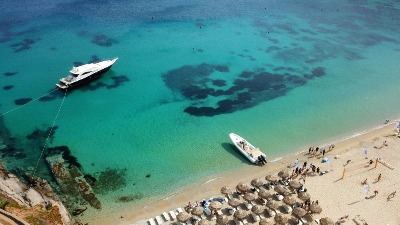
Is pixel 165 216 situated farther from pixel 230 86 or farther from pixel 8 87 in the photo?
pixel 8 87

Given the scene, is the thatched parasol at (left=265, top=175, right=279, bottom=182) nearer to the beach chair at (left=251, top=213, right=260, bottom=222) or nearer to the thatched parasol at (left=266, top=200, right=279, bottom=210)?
the thatched parasol at (left=266, top=200, right=279, bottom=210)

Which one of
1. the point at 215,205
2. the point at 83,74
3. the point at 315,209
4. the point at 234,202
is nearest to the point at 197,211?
the point at 215,205

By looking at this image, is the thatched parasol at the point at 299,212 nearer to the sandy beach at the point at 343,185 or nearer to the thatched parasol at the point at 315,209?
the thatched parasol at the point at 315,209

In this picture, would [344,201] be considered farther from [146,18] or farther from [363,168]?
[146,18]

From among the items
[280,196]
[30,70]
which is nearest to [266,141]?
[280,196]

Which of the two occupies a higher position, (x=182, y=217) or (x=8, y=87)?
(x=8, y=87)

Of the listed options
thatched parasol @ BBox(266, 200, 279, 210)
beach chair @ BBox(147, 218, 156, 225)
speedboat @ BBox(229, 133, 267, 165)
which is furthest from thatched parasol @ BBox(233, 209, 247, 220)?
speedboat @ BBox(229, 133, 267, 165)

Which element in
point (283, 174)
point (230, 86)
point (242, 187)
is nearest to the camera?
point (242, 187)
